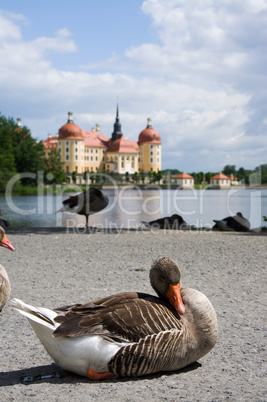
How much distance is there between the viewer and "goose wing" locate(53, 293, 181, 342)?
2.88m

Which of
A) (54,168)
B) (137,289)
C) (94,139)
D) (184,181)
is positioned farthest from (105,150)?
(137,289)

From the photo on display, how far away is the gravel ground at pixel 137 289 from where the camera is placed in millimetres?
2850

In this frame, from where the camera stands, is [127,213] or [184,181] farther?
[184,181]

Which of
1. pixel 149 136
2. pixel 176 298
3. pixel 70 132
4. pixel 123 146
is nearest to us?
pixel 176 298

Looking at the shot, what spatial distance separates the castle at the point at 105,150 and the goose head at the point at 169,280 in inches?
4966

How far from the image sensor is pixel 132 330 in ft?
9.71

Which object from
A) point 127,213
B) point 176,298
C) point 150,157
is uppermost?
point 150,157

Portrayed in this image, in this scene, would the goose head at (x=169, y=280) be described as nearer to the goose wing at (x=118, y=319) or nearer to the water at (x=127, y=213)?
the goose wing at (x=118, y=319)

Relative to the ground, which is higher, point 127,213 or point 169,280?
point 169,280

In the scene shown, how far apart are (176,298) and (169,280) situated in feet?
0.45

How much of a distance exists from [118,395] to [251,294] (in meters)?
3.20

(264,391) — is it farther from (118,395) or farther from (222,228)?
(222,228)

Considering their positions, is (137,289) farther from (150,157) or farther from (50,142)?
(150,157)

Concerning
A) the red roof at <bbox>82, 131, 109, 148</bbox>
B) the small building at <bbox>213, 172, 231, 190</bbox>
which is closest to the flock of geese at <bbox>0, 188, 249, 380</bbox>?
the small building at <bbox>213, 172, 231, 190</bbox>
